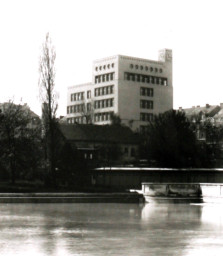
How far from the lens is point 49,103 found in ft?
165

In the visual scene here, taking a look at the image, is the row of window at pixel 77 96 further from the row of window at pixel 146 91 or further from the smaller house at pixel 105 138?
the smaller house at pixel 105 138

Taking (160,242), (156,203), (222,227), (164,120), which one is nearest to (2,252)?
(160,242)

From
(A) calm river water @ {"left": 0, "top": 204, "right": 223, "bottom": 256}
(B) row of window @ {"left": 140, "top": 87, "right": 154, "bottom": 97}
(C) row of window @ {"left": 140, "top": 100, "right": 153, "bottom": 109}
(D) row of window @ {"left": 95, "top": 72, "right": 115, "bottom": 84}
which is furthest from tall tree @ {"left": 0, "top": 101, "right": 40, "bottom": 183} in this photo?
(B) row of window @ {"left": 140, "top": 87, "right": 154, "bottom": 97}

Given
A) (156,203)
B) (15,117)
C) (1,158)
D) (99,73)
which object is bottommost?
(156,203)

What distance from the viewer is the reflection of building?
117m

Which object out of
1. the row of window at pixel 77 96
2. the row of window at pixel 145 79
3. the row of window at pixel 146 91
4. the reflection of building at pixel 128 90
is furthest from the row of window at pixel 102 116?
the row of window at pixel 145 79

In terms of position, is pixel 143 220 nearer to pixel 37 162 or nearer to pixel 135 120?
pixel 37 162

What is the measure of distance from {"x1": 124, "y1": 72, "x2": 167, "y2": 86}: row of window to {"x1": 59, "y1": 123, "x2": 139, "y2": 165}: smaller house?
44.9 feet

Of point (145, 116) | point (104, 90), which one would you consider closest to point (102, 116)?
point (104, 90)

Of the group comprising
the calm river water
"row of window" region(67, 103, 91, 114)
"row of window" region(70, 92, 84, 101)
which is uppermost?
"row of window" region(70, 92, 84, 101)

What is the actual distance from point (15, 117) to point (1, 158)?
17.2 feet

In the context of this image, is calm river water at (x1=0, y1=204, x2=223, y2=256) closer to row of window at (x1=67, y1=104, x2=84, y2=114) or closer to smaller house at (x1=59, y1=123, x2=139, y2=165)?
smaller house at (x1=59, y1=123, x2=139, y2=165)

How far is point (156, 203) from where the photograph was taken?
39.6 metres

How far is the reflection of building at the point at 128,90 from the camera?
11694cm
